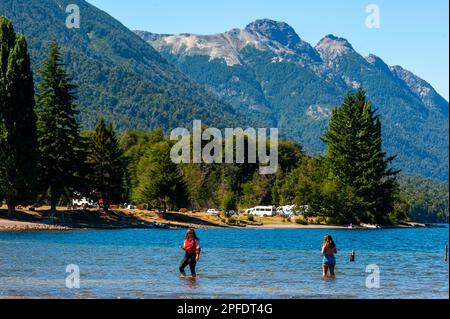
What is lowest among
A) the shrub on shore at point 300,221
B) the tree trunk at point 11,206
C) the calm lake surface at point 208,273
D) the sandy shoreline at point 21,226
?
the shrub on shore at point 300,221

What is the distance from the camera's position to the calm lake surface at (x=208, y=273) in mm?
30734

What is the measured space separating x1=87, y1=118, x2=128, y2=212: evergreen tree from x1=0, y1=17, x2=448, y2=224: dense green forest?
0.14 meters

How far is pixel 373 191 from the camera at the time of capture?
132 m

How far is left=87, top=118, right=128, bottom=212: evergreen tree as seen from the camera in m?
105

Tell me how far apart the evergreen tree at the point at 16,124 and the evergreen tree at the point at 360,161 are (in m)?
64.1

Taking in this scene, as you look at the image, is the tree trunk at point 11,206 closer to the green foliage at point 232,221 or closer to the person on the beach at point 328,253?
the green foliage at point 232,221

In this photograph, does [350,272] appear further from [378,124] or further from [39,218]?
[378,124]

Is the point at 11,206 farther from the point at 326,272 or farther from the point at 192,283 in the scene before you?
the point at 192,283

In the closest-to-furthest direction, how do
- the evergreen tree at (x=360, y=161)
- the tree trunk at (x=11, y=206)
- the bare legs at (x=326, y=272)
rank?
the bare legs at (x=326, y=272) → the tree trunk at (x=11, y=206) → the evergreen tree at (x=360, y=161)

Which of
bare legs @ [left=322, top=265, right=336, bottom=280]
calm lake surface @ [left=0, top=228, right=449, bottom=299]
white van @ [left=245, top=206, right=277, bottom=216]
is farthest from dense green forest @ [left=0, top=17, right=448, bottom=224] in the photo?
bare legs @ [left=322, top=265, right=336, bottom=280]

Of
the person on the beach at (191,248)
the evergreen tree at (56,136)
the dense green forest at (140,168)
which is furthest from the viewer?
the evergreen tree at (56,136)

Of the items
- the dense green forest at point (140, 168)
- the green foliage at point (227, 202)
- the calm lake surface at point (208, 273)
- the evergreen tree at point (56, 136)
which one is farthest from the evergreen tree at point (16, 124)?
the green foliage at point (227, 202)

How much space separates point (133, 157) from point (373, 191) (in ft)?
183
